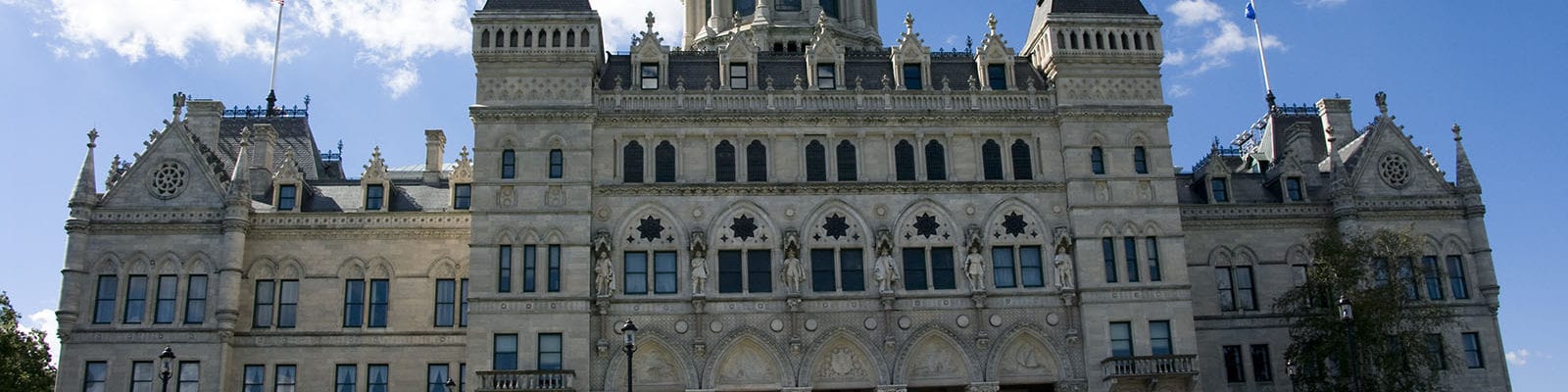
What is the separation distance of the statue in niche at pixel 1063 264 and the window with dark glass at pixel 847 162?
686 cm

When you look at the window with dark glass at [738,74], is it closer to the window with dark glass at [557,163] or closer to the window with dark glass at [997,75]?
the window with dark glass at [557,163]

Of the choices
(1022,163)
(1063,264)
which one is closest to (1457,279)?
(1063,264)

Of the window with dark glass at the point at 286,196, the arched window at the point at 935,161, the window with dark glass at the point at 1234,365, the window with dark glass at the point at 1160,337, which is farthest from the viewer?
the window with dark glass at the point at 1234,365

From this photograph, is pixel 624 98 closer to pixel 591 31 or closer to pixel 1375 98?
pixel 591 31

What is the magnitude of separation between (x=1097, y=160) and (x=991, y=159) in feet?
11.3

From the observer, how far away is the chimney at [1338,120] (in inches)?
2237

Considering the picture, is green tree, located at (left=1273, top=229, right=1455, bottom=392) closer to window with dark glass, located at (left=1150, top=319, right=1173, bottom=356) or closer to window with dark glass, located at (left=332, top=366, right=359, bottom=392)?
window with dark glass, located at (left=1150, top=319, right=1173, bottom=356)

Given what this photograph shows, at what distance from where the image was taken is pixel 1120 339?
43812mm

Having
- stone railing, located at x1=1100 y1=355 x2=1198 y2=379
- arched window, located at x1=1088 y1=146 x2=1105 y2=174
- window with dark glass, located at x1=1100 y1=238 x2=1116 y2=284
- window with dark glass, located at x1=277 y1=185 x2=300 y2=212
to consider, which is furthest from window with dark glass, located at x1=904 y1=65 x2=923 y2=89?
window with dark glass, located at x1=277 y1=185 x2=300 y2=212

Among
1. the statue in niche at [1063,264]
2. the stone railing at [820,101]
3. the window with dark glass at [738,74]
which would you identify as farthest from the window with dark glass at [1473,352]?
the window with dark glass at [738,74]

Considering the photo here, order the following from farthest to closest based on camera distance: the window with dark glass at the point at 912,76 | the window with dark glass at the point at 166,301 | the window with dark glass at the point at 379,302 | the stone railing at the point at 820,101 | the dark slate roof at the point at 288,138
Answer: the dark slate roof at the point at 288,138
the window with dark glass at the point at 912,76
the window with dark glass at the point at 379,302
the window with dark glass at the point at 166,301
the stone railing at the point at 820,101

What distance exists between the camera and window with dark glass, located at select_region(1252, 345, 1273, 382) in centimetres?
4878

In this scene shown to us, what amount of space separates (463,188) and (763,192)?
11.6m

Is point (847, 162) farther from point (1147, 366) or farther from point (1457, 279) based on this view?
point (1457, 279)
